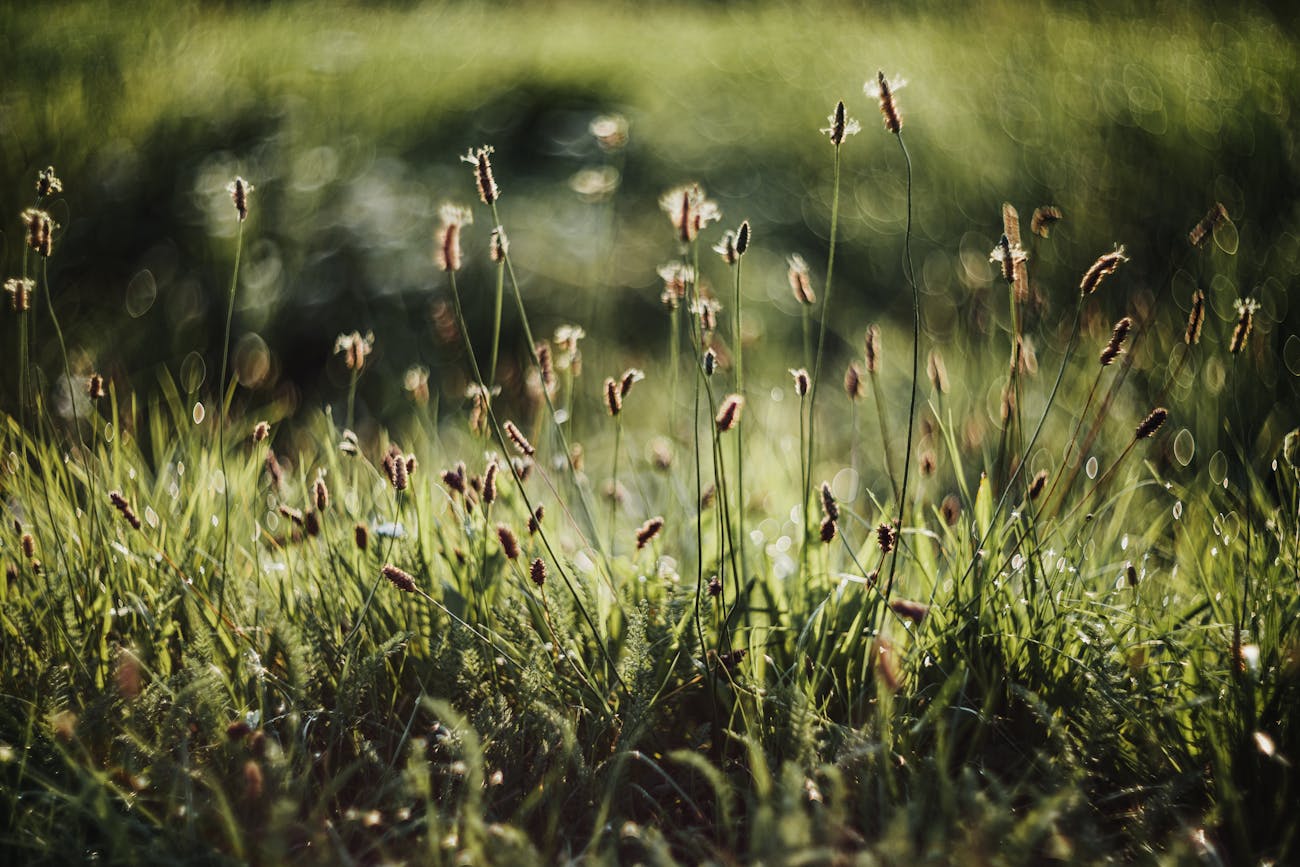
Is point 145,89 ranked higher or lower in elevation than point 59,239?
higher

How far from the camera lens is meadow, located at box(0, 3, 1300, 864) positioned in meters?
1.38

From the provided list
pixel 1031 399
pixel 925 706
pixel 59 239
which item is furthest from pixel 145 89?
pixel 925 706

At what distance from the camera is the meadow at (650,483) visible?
1.38m

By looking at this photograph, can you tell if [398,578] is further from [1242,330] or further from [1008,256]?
[1242,330]

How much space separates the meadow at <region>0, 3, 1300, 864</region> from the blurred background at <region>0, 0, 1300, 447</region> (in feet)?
0.09

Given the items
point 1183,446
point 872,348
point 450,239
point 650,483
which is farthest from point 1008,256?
point 650,483

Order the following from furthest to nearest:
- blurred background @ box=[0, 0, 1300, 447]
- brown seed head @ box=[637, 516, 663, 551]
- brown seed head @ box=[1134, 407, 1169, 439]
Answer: blurred background @ box=[0, 0, 1300, 447] < brown seed head @ box=[637, 516, 663, 551] < brown seed head @ box=[1134, 407, 1169, 439]

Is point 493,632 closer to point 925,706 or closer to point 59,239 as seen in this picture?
point 925,706

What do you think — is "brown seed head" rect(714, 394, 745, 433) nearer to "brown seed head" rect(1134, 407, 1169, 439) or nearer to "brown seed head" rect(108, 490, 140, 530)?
"brown seed head" rect(1134, 407, 1169, 439)

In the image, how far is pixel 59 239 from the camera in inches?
146

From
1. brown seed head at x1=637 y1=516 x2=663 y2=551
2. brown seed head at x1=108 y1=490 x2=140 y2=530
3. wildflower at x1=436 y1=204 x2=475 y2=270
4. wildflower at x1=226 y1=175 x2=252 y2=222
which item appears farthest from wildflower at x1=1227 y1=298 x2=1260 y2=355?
brown seed head at x1=108 y1=490 x2=140 y2=530

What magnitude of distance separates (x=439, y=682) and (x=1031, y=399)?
1.95 m

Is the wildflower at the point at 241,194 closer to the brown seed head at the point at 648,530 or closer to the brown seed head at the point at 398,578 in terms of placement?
the brown seed head at the point at 398,578

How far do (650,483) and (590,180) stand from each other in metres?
0.91
